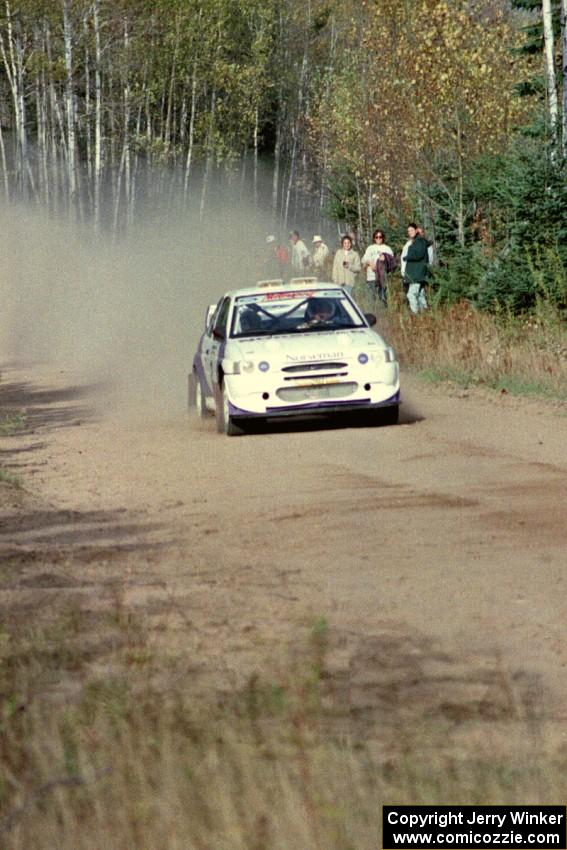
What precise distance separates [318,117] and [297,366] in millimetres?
59452

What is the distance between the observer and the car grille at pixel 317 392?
17203 mm

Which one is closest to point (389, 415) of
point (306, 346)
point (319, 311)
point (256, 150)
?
point (306, 346)

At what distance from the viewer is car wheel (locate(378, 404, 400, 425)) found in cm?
1756

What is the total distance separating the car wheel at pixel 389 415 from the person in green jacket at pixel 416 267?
1102 cm

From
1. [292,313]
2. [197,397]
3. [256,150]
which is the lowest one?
[256,150]

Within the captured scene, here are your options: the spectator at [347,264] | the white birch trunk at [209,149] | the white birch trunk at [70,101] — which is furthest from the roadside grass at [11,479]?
the white birch trunk at [209,149]

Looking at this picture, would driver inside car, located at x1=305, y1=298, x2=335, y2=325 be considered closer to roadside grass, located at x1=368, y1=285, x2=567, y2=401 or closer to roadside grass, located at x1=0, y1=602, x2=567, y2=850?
roadside grass, located at x1=368, y1=285, x2=567, y2=401

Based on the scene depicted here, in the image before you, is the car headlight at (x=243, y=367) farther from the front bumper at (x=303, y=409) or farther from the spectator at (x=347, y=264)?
the spectator at (x=347, y=264)

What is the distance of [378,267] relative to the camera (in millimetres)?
30734

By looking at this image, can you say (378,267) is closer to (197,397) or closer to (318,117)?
(197,397)

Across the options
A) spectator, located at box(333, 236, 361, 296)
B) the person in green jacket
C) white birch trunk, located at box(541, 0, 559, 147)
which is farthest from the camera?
spectator, located at box(333, 236, 361, 296)

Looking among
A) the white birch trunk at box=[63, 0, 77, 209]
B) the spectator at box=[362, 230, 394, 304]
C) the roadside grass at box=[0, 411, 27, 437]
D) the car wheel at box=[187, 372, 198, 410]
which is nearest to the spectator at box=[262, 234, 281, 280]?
the white birch trunk at box=[63, 0, 77, 209]

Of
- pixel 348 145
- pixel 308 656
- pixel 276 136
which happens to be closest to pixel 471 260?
pixel 308 656

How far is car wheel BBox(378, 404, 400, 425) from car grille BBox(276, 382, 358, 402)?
0.47m
